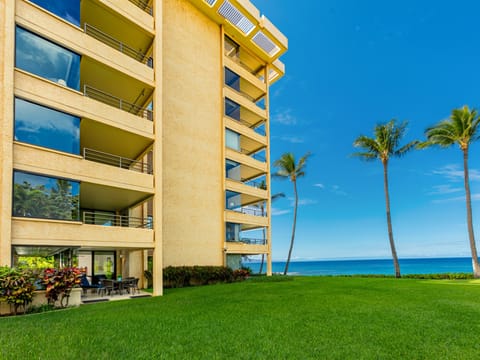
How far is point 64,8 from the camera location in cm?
1262

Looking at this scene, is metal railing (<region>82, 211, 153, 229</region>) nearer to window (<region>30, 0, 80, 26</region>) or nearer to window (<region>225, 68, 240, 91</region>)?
window (<region>30, 0, 80, 26</region>)

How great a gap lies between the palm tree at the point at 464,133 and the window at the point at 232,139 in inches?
636

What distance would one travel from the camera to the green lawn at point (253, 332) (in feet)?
18.2

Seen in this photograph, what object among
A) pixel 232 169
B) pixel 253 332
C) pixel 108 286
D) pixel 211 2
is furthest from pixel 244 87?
pixel 253 332

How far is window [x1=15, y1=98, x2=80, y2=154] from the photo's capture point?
433 inches

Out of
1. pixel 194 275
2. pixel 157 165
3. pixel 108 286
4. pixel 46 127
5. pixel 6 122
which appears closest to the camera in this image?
pixel 6 122

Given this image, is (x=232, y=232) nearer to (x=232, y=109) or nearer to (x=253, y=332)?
(x=232, y=109)

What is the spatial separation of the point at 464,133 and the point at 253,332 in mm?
25185

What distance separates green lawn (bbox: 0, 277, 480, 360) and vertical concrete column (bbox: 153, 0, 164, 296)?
4.04 m

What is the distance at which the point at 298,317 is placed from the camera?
8.37 m

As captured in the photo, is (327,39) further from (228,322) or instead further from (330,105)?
(228,322)

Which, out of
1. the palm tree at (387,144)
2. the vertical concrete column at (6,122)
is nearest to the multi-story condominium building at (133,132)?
the vertical concrete column at (6,122)

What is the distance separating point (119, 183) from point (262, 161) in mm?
15565

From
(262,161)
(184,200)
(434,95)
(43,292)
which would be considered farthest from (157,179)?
(434,95)
